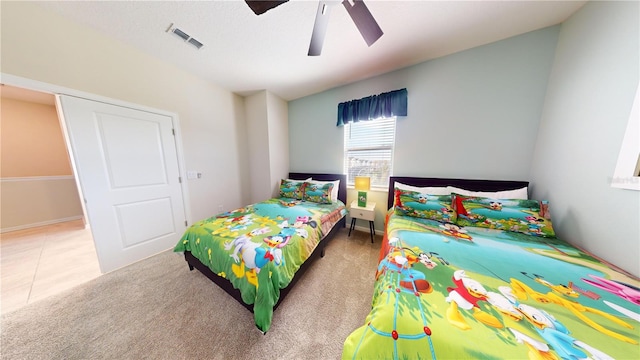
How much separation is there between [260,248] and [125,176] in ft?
6.75

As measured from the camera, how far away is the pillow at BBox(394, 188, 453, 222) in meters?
1.75

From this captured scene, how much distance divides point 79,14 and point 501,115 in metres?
4.40

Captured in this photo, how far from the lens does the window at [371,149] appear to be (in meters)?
2.55

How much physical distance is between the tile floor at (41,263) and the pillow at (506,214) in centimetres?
407

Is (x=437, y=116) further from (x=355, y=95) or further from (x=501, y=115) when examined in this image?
(x=355, y=95)

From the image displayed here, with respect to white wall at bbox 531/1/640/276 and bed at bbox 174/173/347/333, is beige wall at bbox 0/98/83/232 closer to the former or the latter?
bed at bbox 174/173/347/333

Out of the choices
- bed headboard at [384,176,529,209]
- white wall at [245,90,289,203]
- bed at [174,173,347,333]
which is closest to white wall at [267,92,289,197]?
white wall at [245,90,289,203]

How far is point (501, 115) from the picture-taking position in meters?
1.87

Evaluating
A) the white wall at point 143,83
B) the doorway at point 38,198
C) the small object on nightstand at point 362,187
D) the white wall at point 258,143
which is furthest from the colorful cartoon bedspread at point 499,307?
the doorway at point 38,198

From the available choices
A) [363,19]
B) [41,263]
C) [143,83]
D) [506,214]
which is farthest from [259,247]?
[41,263]

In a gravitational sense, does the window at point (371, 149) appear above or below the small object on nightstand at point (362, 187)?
above

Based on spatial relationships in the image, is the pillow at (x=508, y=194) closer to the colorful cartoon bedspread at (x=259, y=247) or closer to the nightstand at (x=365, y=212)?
the nightstand at (x=365, y=212)

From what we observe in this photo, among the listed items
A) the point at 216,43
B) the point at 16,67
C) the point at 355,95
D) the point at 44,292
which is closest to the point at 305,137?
the point at 355,95

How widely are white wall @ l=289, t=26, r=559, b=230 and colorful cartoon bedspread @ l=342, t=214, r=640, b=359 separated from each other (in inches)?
44.0
